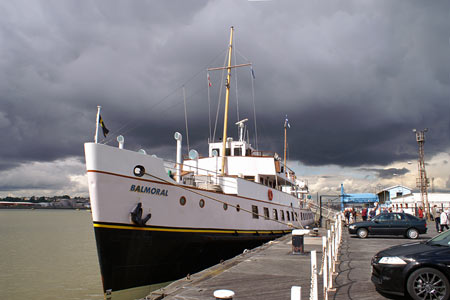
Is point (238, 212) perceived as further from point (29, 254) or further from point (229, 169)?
point (29, 254)

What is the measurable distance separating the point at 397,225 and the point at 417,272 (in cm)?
1393

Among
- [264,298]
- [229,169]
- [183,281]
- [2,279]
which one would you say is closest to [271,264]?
[183,281]

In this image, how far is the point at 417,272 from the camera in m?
6.44

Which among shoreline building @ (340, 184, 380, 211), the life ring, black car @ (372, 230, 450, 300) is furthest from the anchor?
shoreline building @ (340, 184, 380, 211)

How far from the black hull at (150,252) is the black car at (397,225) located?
399 inches

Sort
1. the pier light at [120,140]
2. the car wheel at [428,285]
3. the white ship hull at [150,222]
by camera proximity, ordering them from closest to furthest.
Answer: the car wheel at [428,285], the white ship hull at [150,222], the pier light at [120,140]

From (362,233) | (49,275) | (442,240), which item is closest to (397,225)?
(362,233)

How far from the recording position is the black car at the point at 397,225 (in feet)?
61.1

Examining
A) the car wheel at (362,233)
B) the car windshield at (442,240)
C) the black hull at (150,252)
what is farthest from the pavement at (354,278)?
the car wheel at (362,233)

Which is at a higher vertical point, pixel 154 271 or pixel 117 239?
pixel 117 239

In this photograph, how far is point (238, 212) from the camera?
15.4 meters

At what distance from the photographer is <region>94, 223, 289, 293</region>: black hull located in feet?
33.5

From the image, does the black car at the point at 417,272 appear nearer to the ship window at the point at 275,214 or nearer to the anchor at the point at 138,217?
the anchor at the point at 138,217

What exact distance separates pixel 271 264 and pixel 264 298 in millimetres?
4119
